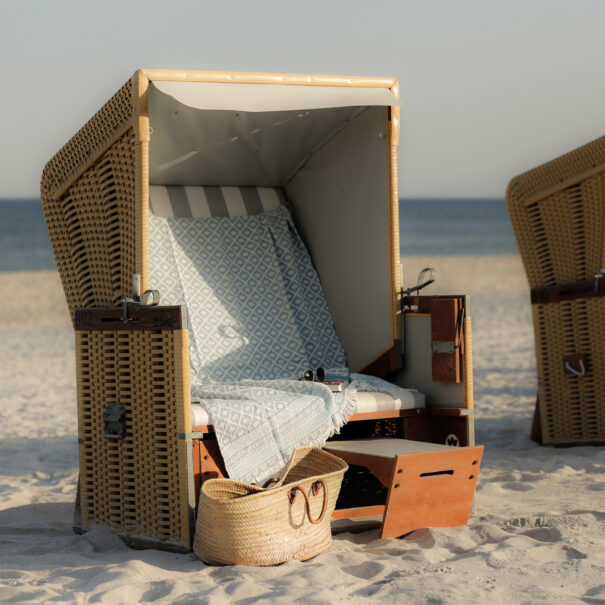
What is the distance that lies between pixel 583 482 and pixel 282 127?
7.53ft

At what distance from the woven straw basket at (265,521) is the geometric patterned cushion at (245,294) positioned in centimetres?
125

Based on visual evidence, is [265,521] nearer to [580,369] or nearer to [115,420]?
[115,420]

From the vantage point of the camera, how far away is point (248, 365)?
16.1 ft

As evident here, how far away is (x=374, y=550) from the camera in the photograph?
3.62m

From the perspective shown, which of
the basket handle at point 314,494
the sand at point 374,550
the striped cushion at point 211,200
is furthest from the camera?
the striped cushion at point 211,200

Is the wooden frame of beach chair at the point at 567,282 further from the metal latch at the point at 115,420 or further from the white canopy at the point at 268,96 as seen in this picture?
the metal latch at the point at 115,420

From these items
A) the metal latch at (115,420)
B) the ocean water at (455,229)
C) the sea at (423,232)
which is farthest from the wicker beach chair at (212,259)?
the ocean water at (455,229)

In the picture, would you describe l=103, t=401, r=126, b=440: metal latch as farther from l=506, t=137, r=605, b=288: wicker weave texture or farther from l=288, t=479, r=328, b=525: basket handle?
l=506, t=137, r=605, b=288: wicker weave texture

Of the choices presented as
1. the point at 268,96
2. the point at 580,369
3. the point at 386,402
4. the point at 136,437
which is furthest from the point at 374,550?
the point at 580,369

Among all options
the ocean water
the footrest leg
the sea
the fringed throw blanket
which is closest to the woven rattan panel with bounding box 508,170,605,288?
the fringed throw blanket

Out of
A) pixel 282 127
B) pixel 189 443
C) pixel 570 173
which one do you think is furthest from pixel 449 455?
pixel 570 173

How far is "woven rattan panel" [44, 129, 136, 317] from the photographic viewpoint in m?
4.04

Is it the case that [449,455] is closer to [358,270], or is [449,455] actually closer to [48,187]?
[358,270]

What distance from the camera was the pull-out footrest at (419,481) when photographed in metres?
3.70
